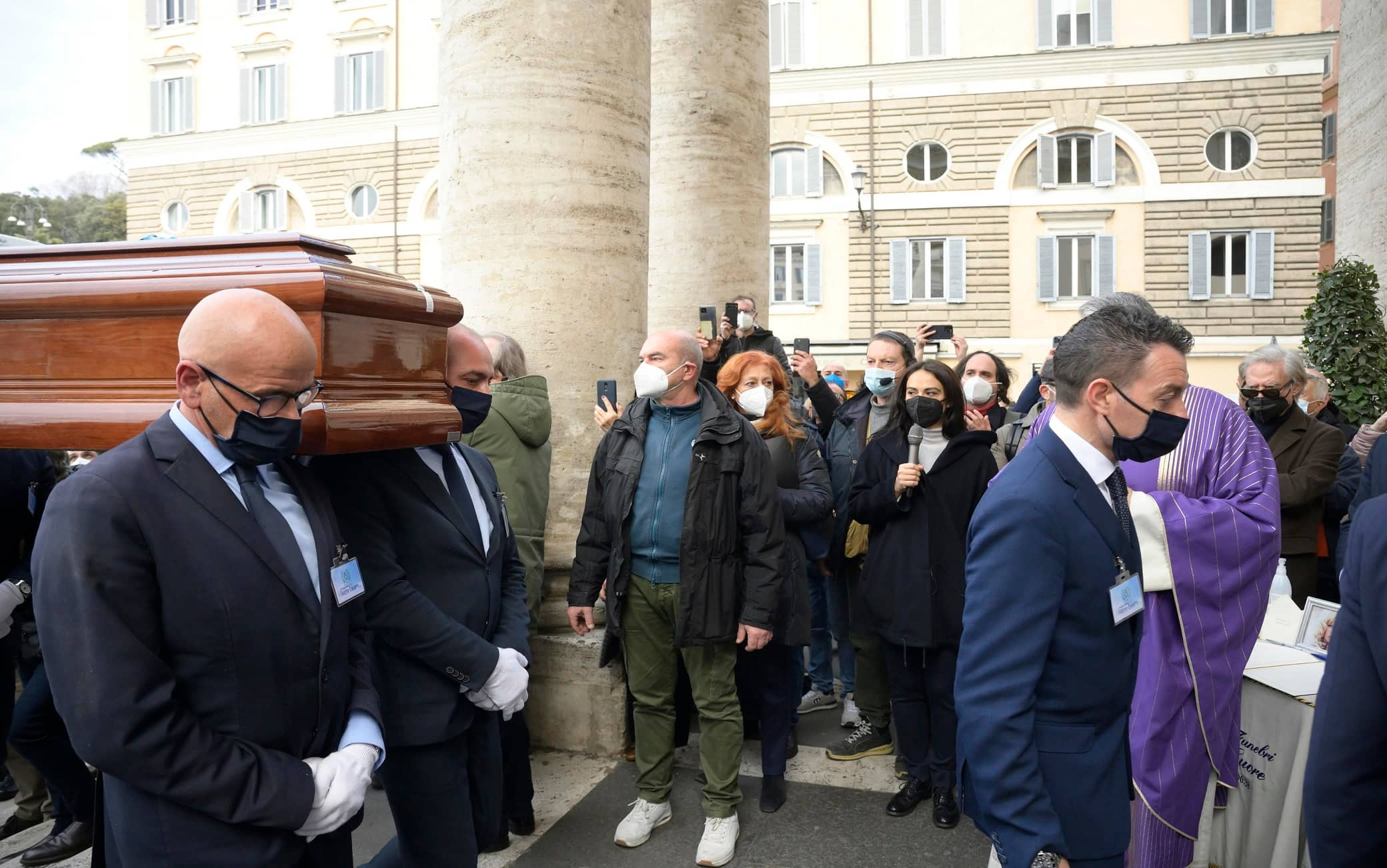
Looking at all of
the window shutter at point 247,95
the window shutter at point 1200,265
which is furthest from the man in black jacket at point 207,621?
the window shutter at point 247,95

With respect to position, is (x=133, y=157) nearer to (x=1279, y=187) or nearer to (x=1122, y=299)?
(x=1279, y=187)

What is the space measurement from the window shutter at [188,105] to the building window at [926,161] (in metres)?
21.8

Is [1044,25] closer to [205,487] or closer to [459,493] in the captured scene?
[459,493]

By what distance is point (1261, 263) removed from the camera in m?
21.7

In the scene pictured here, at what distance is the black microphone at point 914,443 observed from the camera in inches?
160

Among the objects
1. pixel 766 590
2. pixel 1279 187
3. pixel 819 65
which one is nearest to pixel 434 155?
pixel 819 65

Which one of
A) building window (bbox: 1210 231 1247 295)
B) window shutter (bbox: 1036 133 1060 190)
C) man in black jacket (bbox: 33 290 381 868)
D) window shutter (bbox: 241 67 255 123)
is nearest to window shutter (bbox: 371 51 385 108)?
window shutter (bbox: 241 67 255 123)

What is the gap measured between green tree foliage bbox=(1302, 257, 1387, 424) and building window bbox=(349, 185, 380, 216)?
25580mm

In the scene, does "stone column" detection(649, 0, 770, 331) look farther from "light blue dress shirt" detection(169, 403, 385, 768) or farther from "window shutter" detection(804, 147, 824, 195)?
"window shutter" detection(804, 147, 824, 195)

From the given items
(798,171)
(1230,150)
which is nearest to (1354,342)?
(1230,150)

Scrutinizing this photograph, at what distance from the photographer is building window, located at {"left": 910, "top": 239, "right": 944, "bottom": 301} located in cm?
2303

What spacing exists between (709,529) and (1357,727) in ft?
7.83

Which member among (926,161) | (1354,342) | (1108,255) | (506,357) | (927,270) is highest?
(926,161)

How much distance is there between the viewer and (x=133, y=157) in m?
30.1
